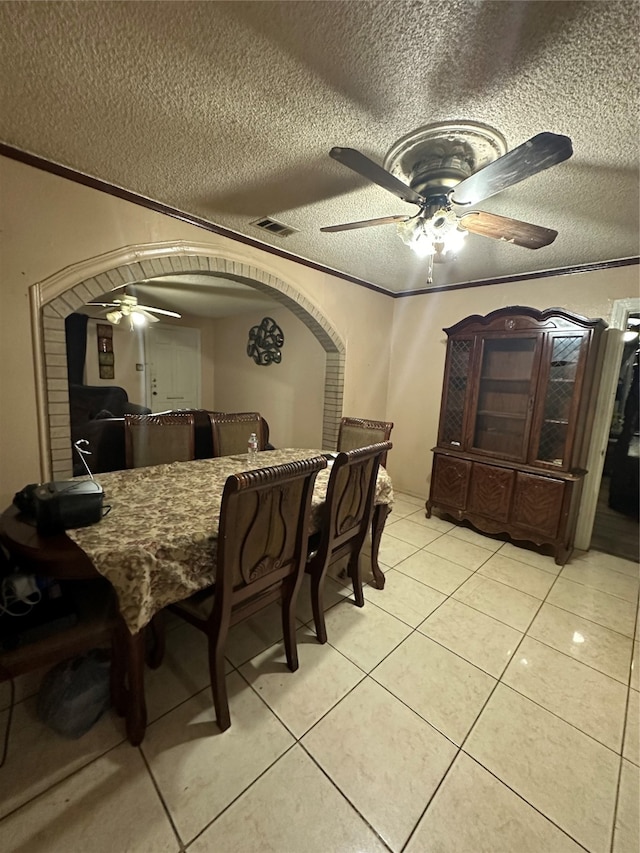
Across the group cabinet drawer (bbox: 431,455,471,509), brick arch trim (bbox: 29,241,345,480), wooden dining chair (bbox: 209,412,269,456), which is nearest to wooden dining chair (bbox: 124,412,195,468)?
wooden dining chair (bbox: 209,412,269,456)

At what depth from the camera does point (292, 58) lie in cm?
107

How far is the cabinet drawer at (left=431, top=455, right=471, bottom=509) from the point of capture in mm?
3078

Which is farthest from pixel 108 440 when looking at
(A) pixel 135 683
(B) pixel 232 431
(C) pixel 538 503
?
(C) pixel 538 503

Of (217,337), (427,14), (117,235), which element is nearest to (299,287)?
(117,235)

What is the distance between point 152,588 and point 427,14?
1893 millimetres

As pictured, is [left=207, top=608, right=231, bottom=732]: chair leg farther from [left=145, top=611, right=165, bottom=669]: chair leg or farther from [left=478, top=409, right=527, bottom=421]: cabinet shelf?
[left=478, top=409, right=527, bottom=421]: cabinet shelf

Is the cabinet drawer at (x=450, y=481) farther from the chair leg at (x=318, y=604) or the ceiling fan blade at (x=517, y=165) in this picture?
the ceiling fan blade at (x=517, y=165)

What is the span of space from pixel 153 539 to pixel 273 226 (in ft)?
6.87

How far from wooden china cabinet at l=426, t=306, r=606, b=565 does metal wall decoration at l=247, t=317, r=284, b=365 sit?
244cm

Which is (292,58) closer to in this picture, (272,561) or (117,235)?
(117,235)

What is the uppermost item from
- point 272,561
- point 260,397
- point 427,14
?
point 427,14

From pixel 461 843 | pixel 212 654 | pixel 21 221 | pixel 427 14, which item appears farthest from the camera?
pixel 21 221

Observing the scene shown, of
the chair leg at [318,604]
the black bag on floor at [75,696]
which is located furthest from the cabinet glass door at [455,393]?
the black bag on floor at [75,696]

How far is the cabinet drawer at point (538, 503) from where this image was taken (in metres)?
2.61
